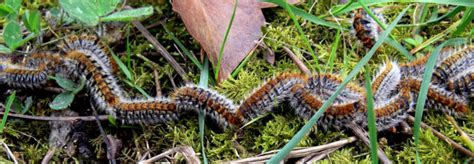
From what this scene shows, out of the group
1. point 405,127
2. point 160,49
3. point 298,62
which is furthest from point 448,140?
point 160,49

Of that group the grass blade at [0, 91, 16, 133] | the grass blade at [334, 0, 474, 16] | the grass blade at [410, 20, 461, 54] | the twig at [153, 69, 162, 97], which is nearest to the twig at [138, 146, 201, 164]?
the twig at [153, 69, 162, 97]

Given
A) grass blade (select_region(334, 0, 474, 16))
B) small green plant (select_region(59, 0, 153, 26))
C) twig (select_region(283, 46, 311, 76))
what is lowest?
twig (select_region(283, 46, 311, 76))

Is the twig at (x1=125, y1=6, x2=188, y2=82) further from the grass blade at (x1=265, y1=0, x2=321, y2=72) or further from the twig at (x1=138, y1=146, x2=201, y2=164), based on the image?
the grass blade at (x1=265, y1=0, x2=321, y2=72)

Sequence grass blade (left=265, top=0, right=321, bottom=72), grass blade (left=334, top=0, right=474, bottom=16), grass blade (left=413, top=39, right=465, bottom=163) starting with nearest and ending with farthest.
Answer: grass blade (left=413, top=39, right=465, bottom=163) → grass blade (left=334, top=0, right=474, bottom=16) → grass blade (left=265, top=0, right=321, bottom=72)

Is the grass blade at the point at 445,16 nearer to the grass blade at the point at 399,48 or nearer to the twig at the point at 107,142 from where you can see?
the grass blade at the point at 399,48

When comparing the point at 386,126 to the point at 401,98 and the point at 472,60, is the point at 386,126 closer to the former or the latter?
the point at 401,98

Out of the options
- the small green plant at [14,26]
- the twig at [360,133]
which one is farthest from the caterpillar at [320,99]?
the small green plant at [14,26]

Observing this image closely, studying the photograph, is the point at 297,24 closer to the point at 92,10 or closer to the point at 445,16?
the point at 445,16
